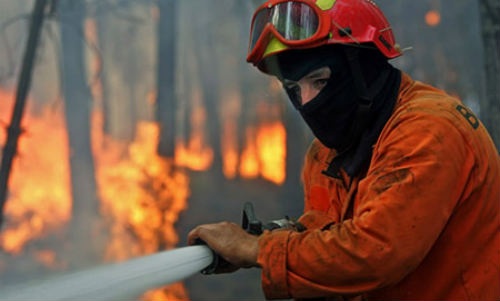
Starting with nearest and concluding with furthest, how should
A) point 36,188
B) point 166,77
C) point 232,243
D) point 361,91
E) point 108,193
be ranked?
point 232,243
point 361,91
point 36,188
point 108,193
point 166,77

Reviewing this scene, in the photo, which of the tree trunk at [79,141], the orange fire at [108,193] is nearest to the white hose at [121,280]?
the orange fire at [108,193]

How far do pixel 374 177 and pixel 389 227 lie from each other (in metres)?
0.22

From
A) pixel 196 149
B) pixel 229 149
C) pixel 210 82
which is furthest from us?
pixel 229 149

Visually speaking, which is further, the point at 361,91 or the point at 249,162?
the point at 249,162

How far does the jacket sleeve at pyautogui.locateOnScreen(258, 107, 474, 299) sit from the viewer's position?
1435 millimetres

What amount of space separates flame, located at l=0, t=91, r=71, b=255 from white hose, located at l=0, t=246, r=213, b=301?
19.4 ft

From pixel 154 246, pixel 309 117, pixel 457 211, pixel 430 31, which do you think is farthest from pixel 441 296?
pixel 430 31

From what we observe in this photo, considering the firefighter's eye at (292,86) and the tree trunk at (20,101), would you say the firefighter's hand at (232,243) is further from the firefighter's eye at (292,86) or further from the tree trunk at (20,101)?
the tree trunk at (20,101)

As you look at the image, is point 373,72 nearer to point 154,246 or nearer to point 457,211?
point 457,211

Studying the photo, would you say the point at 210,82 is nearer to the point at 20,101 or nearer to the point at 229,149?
the point at 229,149

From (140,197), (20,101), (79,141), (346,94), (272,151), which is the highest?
(346,94)

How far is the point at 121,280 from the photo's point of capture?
144 cm

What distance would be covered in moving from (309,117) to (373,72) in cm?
35

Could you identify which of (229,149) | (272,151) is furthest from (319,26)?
(229,149)
